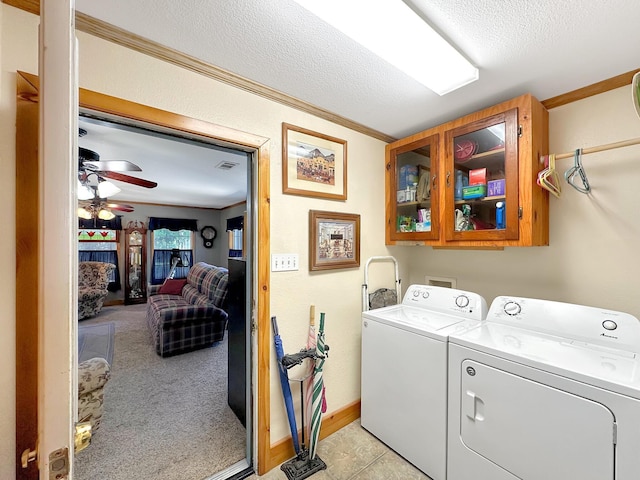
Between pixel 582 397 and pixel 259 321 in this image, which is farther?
pixel 259 321

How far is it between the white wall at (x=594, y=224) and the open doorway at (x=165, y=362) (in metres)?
1.92

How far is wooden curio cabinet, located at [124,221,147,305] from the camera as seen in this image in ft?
20.3

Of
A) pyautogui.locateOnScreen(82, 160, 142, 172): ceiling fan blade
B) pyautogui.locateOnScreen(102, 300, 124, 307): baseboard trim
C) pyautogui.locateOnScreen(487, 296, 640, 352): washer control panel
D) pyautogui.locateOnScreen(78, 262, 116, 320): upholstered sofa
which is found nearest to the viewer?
pyautogui.locateOnScreen(487, 296, 640, 352): washer control panel

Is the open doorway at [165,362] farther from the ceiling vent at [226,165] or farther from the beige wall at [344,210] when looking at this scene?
the beige wall at [344,210]

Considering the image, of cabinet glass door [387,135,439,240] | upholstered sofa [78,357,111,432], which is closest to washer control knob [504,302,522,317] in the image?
cabinet glass door [387,135,439,240]

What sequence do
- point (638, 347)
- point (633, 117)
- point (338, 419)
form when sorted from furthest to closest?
point (338, 419) < point (633, 117) < point (638, 347)

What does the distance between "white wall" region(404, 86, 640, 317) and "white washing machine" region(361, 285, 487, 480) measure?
0.46 m

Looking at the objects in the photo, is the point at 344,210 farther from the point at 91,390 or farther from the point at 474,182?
the point at 91,390

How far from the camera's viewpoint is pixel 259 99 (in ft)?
5.39

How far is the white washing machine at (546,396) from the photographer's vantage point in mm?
1014

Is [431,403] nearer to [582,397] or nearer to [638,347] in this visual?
[582,397]

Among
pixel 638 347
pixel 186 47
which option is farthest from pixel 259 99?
pixel 638 347

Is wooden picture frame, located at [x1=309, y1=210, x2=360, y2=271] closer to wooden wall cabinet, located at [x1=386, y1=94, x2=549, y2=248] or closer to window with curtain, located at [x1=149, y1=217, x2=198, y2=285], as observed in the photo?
wooden wall cabinet, located at [x1=386, y1=94, x2=549, y2=248]

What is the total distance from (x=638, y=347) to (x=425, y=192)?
136 cm
